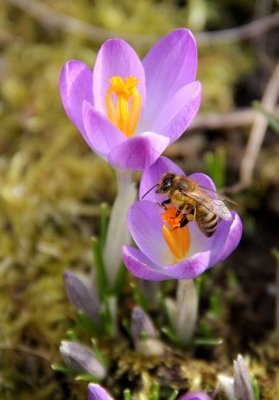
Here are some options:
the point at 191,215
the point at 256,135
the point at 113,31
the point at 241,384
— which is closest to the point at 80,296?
the point at 191,215

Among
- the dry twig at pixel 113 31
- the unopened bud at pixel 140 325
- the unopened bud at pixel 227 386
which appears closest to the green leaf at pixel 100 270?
the unopened bud at pixel 140 325

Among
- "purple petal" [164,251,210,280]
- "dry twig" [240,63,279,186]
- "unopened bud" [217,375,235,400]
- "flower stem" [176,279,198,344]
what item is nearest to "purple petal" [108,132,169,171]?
"purple petal" [164,251,210,280]

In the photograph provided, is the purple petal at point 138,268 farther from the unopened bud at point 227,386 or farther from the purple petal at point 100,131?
the unopened bud at point 227,386

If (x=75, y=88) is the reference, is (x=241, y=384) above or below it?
below

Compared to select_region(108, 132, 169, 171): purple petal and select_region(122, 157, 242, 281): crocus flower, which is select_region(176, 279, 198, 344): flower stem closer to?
select_region(122, 157, 242, 281): crocus flower

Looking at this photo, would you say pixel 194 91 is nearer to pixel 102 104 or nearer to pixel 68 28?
pixel 102 104

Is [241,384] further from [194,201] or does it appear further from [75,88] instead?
[75,88]
